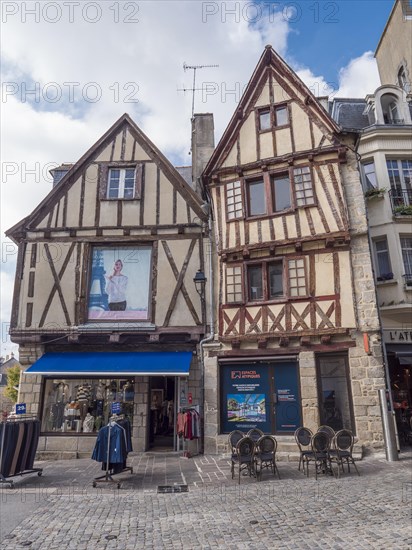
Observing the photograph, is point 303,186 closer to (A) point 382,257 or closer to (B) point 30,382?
(A) point 382,257

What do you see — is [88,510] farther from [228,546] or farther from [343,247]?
[343,247]

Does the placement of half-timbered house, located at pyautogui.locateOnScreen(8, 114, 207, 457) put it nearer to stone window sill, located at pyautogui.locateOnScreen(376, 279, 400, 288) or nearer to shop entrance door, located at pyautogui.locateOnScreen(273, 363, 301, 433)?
shop entrance door, located at pyautogui.locateOnScreen(273, 363, 301, 433)

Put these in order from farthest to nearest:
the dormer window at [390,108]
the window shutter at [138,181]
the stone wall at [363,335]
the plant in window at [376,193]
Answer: the dormer window at [390,108], the window shutter at [138,181], the plant in window at [376,193], the stone wall at [363,335]

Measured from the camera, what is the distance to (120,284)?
10.8m

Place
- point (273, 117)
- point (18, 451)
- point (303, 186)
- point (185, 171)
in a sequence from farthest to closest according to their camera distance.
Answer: point (185, 171) → point (273, 117) → point (303, 186) → point (18, 451)

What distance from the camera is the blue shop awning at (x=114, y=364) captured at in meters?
9.20

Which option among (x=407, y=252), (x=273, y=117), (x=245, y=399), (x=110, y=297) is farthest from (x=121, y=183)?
(x=407, y=252)

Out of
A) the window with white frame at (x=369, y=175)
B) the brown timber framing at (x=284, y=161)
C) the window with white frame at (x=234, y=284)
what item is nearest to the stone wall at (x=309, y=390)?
the window with white frame at (x=234, y=284)

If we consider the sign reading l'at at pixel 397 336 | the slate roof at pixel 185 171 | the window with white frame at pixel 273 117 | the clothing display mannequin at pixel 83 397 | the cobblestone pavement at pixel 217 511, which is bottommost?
the cobblestone pavement at pixel 217 511

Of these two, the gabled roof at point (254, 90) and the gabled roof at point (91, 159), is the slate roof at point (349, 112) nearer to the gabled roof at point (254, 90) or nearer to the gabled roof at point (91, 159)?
the gabled roof at point (254, 90)

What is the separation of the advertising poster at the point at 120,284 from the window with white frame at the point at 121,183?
165 cm

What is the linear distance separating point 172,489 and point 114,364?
3847mm

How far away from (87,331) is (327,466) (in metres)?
6.50

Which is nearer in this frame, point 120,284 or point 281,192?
point 281,192
